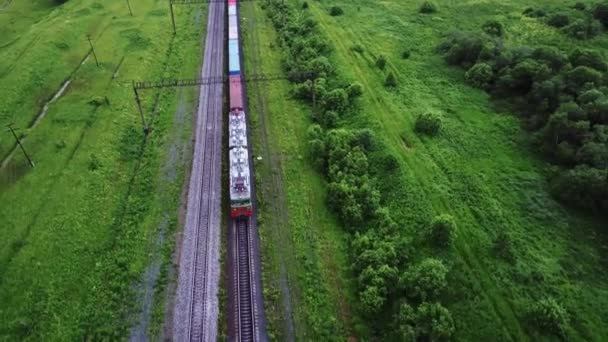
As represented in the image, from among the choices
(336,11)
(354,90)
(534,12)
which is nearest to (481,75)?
(354,90)

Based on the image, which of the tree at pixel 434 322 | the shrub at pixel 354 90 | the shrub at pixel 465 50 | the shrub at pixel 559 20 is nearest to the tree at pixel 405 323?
the tree at pixel 434 322

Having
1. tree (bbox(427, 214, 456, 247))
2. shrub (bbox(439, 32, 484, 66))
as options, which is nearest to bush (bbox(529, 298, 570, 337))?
tree (bbox(427, 214, 456, 247))

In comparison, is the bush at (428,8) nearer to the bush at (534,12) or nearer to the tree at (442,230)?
the bush at (534,12)

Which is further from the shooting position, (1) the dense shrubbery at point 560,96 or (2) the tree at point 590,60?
(2) the tree at point 590,60

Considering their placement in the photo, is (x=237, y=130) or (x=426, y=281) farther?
(x=237, y=130)

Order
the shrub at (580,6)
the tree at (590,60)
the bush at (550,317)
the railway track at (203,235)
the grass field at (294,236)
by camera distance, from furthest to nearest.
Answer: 1. the shrub at (580,6)
2. the tree at (590,60)
3. the grass field at (294,236)
4. the railway track at (203,235)
5. the bush at (550,317)

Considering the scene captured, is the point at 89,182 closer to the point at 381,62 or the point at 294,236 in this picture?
the point at 294,236

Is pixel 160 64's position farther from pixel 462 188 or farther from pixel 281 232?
pixel 462 188
